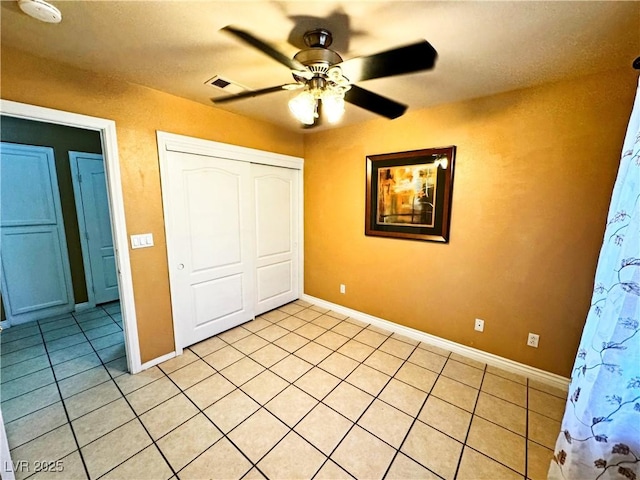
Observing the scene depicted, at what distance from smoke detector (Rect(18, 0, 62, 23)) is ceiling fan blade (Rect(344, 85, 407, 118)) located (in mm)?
1441

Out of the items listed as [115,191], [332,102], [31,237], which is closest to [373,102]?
[332,102]

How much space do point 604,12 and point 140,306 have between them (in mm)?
3439

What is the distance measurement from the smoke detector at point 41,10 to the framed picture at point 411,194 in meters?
2.44

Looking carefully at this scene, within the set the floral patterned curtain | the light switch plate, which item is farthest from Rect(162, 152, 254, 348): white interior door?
the floral patterned curtain

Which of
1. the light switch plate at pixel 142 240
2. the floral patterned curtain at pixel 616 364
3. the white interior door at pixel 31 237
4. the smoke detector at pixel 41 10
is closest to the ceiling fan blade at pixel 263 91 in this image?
the smoke detector at pixel 41 10

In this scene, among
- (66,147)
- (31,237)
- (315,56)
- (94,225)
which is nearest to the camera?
(315,56)

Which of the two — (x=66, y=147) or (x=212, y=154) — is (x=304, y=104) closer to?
(x=212, y=154)

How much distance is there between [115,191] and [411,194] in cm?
260

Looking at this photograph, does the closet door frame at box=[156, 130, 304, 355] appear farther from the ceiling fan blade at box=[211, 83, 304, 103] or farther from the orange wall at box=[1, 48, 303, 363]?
the ceiling fan blade at box=[211, 83, 304, 103]

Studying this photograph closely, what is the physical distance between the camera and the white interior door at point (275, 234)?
123 inches

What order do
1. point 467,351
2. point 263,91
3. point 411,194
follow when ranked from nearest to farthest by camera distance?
point 263,91, point 467,351, point 411,194

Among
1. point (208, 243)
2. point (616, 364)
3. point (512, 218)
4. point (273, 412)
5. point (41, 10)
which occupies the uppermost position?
point (41, 10)

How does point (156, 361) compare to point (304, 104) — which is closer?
point (304, 104)

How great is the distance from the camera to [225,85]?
78.9 inches
